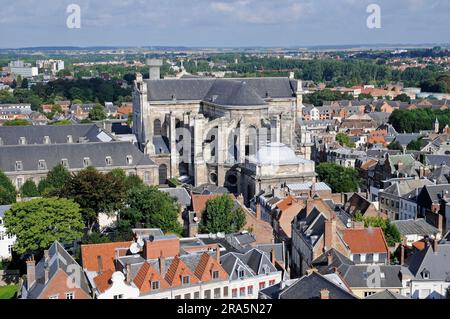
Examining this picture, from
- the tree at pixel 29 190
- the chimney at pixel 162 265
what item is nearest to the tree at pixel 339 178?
the tree at pixel 29 190

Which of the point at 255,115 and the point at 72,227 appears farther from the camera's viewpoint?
the point at 255,115

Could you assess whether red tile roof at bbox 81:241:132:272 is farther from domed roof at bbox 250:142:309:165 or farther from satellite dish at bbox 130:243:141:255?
domed roof at bbox 250:142:309:165

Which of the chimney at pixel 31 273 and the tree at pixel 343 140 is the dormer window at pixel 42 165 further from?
the tree at pixel 343 140

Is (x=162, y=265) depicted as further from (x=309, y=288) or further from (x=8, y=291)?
(x=8, y=291)

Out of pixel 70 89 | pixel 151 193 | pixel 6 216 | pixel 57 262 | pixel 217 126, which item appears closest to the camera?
pixel 57 262
